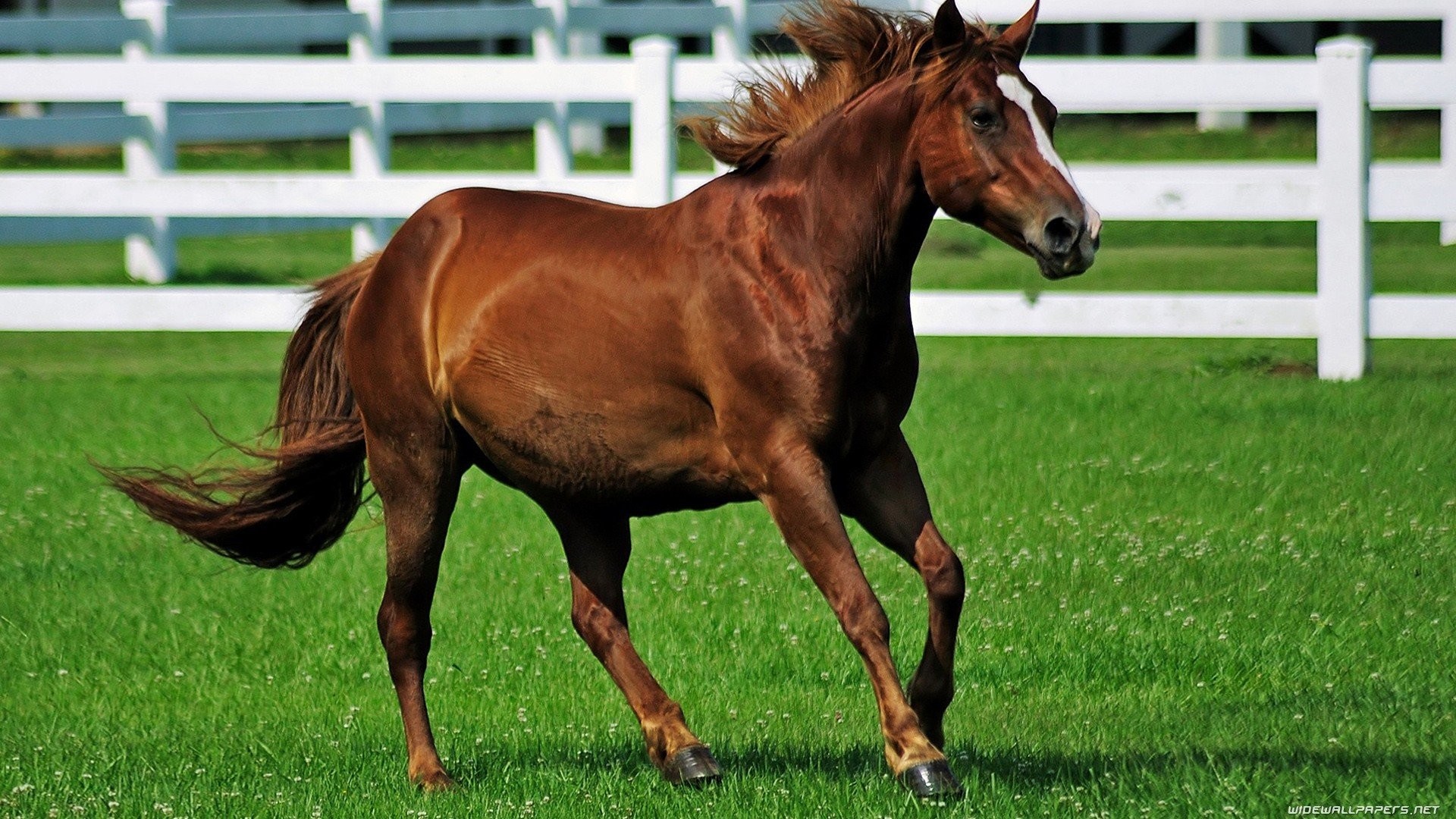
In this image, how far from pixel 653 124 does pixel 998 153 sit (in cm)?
728

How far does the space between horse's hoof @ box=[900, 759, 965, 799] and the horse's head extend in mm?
1172

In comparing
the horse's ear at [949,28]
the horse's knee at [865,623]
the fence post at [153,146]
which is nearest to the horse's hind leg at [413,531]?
the horse's knee at [865,623]

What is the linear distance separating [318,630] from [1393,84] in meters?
7.29

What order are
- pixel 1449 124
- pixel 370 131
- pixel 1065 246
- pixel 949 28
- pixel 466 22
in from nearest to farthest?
1. pixel 1065 246
2. pixel 949 28
3. pixel 1449 124
4. pixel 370 131
5. pixel 466 22

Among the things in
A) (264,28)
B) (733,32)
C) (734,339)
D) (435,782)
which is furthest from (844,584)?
(733,32)

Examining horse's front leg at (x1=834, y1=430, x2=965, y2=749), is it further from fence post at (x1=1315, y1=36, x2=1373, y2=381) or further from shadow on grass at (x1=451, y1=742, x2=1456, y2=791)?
fence post at (x1=1315, y1=36, x2=1373, y2=381)

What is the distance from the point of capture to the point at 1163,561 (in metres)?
7.52

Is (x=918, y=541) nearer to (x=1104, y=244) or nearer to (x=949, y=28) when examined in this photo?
(x=949, y=28)

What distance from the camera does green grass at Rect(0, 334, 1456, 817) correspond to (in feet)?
16.7

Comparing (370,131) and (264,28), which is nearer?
(370,131)

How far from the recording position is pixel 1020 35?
4.88 m

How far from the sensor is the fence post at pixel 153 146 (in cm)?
1559

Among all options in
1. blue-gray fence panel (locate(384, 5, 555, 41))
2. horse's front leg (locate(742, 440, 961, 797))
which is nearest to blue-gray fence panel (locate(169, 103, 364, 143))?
blue-gray fence panel (locate(384, 5, 555, 41))

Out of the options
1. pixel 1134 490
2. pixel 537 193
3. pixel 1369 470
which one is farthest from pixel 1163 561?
pixel 537 193
